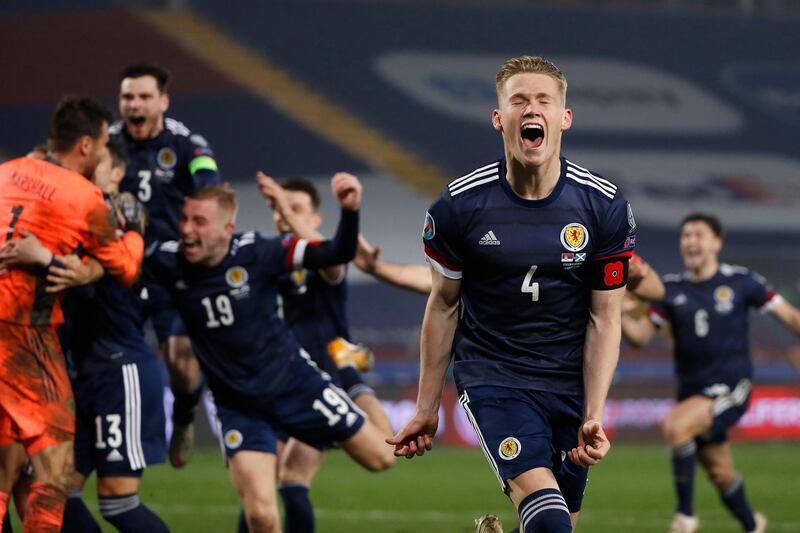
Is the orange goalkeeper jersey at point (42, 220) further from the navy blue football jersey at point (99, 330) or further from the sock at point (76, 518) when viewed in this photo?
the sock at point (76, 518)

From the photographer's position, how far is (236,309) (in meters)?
6.93

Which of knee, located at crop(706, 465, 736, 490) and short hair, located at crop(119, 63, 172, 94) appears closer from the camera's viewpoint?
short hair, located at crop(119, 63, 172, 94)

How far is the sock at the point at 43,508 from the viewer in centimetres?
571

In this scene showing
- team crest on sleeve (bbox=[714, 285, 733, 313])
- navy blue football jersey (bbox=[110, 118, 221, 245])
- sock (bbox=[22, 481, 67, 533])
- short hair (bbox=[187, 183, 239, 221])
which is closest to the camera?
sock (bbox=[22, 481, 67, 533])

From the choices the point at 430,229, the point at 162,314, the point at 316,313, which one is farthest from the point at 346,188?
the point at 162,314

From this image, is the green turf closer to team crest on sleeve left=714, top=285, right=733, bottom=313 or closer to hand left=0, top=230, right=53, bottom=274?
team crest on sleeve left=714, top=285, right=733, bottom=313

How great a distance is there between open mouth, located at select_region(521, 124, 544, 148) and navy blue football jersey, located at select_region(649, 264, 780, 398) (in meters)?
6.19

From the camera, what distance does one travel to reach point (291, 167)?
876 inches

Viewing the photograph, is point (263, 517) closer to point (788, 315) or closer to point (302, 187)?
point (302, 187)

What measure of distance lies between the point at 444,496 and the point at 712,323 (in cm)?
295

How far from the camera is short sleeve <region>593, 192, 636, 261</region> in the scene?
5.00m

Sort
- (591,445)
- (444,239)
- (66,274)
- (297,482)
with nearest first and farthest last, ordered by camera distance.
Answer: (591,445) < (444,239) < (66,274) < (297,482)

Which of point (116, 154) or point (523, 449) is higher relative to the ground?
point (116, 154)

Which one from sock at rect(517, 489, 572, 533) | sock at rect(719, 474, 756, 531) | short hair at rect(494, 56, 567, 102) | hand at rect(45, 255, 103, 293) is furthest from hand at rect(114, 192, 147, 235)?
sock at rect(719, 474, 756, 531)
